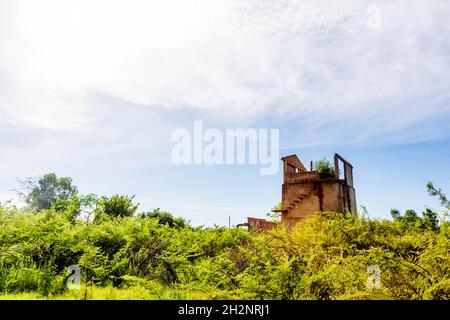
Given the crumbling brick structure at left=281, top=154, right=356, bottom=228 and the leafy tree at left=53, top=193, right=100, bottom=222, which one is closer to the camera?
the leafy tree at left=53, top=193, right=100, bottom=222

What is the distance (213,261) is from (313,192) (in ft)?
36.7

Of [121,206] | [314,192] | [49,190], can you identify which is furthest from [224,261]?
[49,190]

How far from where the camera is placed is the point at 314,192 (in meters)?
16.3

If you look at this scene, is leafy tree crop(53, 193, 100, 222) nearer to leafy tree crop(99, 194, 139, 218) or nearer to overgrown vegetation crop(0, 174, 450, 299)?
overgrown vegetation crop(0, 174, 450, 299)

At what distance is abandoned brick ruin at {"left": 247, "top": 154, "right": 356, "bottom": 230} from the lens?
51.6 feet

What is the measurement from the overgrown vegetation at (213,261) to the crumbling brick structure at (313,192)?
21.7 feet

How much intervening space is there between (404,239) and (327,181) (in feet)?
31.0

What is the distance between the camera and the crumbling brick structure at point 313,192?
15.7 m

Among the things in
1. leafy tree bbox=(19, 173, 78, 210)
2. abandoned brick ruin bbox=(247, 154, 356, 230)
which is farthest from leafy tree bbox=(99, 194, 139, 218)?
leafy tree bbox=(19, 173, 78, 210)

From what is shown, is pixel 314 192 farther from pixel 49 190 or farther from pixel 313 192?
pixel 49 190

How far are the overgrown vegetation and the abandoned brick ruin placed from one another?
21.7ft
